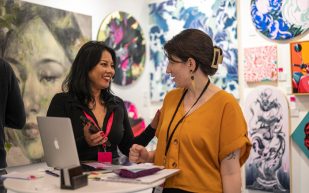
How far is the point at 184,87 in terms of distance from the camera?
1925 millimetres

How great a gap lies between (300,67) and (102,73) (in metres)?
2.11

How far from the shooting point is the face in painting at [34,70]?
128 inches

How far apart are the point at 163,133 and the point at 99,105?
0.65 meters

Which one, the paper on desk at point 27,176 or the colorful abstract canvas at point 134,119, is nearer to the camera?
the paper on desk at point 27,176

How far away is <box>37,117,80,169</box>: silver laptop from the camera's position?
1.67 metres

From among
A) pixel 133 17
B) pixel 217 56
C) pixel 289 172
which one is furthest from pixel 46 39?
pixel 289 172

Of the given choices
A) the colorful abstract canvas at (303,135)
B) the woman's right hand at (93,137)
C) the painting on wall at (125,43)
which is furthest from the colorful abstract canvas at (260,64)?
the woman's right hand at (93,137)

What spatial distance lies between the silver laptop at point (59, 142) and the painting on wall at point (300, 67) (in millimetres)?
2608

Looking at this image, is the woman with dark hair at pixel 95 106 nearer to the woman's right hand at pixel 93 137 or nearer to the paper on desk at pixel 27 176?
the woman's right hand at pixel 93 137

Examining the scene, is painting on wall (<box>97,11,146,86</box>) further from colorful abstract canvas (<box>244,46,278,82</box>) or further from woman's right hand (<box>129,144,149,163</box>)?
woman's right hand (<box>129,144,149,163</box>)

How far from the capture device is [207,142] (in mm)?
1755

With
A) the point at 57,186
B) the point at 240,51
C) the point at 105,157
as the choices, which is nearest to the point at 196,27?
the point at 240,51

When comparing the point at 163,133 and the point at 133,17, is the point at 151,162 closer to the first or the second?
the point at 163,133

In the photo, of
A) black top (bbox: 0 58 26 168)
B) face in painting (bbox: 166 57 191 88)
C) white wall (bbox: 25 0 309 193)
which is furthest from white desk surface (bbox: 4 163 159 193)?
white wall (bbox: 25 0 309 193)
